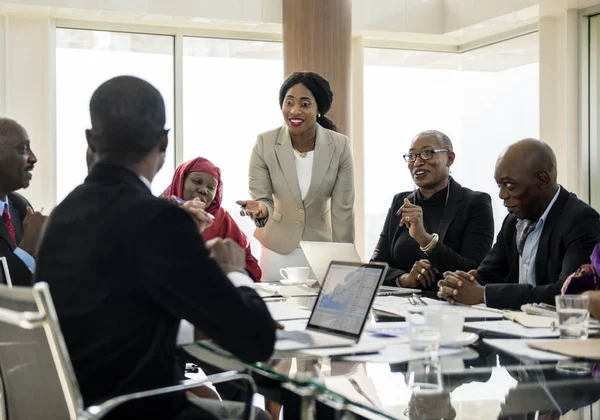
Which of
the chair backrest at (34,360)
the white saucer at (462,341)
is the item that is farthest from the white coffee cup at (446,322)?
the chair backrest at (34,360)

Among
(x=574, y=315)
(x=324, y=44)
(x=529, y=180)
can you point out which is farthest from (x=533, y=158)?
(x=324, y=44)

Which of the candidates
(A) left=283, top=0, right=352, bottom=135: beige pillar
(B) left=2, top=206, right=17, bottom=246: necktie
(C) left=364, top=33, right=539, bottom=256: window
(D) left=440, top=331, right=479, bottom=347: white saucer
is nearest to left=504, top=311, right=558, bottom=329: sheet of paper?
(D) left=440, top=331, right=479, bottom=347: white saucer

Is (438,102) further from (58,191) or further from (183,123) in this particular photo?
(58,191)

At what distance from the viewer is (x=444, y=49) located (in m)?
8.70

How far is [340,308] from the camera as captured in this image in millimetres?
2188

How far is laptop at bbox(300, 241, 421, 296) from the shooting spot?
3367 mm

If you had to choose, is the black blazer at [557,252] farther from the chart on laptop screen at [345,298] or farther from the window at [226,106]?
the window at [226,106]

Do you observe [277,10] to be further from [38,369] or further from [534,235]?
[38,369]

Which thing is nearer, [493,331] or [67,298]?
[67,298]

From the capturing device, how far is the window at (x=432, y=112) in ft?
26.9

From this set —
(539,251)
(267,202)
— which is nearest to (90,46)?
(267,202)

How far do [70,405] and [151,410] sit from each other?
217 millimetres

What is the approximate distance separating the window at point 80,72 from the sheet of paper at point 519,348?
552 cm

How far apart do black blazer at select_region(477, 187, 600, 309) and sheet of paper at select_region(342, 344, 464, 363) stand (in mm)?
848
